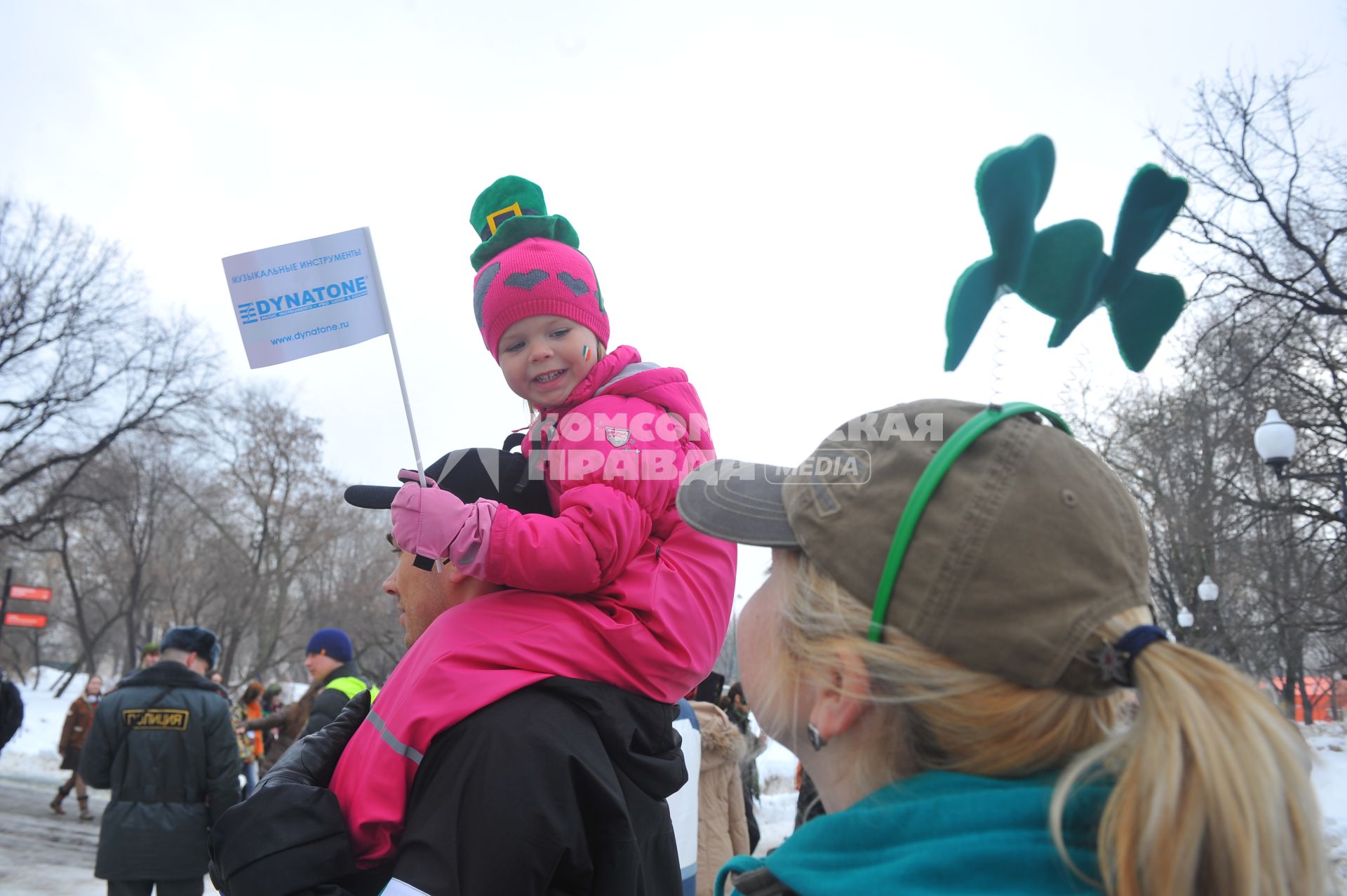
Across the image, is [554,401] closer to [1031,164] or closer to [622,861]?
[622,861]

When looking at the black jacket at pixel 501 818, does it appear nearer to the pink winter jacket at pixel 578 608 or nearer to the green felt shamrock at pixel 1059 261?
the pink winter jacket at pixel 578 608

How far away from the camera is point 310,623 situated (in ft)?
160

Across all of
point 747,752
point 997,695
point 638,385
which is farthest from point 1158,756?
point 747,752

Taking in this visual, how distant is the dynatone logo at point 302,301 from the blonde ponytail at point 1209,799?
2.42m

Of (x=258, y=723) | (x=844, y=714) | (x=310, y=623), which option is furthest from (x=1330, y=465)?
(x=310, y=623)

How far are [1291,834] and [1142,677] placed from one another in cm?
22

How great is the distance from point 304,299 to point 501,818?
5.62 feet

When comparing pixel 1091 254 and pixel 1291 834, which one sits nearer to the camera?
pixel 1291 834

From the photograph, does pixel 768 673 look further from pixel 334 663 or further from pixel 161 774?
pixel 334 663

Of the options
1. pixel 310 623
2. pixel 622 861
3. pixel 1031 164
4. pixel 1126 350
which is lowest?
pixel 310 623

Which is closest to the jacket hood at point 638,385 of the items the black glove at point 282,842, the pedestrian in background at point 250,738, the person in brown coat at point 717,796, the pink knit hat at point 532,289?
the pink knit hat at point 532,289

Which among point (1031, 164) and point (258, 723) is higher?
point (1031, 164)

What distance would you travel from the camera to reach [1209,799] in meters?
1.04

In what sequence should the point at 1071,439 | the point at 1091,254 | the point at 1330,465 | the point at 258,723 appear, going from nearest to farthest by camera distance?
the point at 1071,439 < the point at 1091,254 < the point at 258,723 < the point at 1330,465
